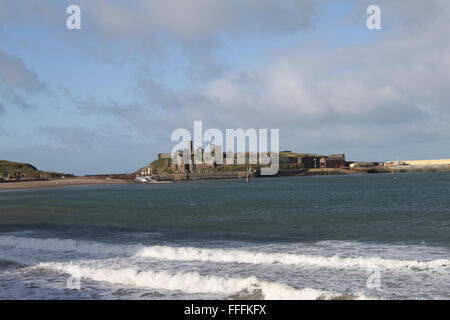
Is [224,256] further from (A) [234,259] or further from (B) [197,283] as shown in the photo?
(B) [197,283]

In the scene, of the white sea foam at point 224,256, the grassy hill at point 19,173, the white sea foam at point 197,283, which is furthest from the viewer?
the grassy hill at point 19,173

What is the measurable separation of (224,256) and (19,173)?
19090 cm

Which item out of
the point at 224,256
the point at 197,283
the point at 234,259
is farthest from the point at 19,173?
the point at 197,283

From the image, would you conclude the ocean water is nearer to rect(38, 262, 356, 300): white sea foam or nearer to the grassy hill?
rect(38, 262, 356, 300): white sea foam

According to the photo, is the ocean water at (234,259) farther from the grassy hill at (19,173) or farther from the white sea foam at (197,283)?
the grassy hill at (19,173)

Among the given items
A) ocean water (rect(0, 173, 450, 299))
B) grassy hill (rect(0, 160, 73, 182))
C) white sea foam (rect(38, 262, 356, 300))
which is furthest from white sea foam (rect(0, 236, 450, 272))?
grassy hill (rect(0, 160, 73, 182))

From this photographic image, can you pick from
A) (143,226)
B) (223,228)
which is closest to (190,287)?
(223,228)

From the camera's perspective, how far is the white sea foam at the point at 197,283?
1195 centimetres

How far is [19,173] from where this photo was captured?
18288 cm

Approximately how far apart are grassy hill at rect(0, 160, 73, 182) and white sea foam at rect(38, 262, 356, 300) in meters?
176

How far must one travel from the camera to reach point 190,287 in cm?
1326

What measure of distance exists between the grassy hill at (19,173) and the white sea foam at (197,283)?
176 meters

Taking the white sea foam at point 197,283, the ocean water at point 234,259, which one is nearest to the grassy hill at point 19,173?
the ocean water at point 234,259
